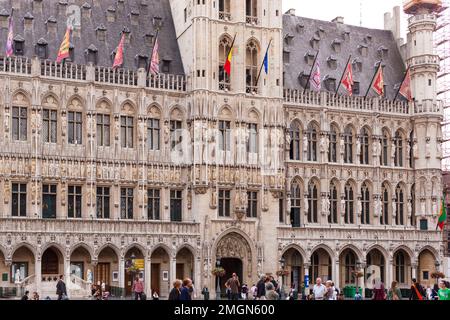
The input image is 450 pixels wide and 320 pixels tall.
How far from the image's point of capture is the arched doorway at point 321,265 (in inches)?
2430

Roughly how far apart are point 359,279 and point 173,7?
2405cm

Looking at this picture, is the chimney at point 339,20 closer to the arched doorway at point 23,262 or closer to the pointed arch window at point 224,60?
the pointed arch window at point 224,60

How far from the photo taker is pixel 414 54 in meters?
67.2

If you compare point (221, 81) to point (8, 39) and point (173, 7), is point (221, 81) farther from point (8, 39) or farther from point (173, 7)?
point (8, 39)

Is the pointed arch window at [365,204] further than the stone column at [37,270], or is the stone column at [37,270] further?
the pointed arch window at [365,204]

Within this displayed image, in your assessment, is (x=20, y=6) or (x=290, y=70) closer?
(x=20, y=6)

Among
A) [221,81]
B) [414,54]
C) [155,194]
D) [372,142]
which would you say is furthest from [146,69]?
[414,54]

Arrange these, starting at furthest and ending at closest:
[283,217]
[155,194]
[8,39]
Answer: [283,217], [155,194], [8,39]

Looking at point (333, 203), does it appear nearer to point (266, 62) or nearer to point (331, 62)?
point (331, 62)

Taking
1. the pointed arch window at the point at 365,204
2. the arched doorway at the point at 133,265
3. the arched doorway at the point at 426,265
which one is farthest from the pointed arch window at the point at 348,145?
the arched doorway at the point at 133,265

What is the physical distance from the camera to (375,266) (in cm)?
6338

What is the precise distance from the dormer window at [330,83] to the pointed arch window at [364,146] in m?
4.02

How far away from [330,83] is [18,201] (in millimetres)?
26284

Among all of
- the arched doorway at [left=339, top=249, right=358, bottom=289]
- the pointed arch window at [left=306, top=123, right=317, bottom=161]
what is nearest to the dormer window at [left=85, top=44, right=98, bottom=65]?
the pointed arch window at [left=306, top=123, right=317, bottom=161]
